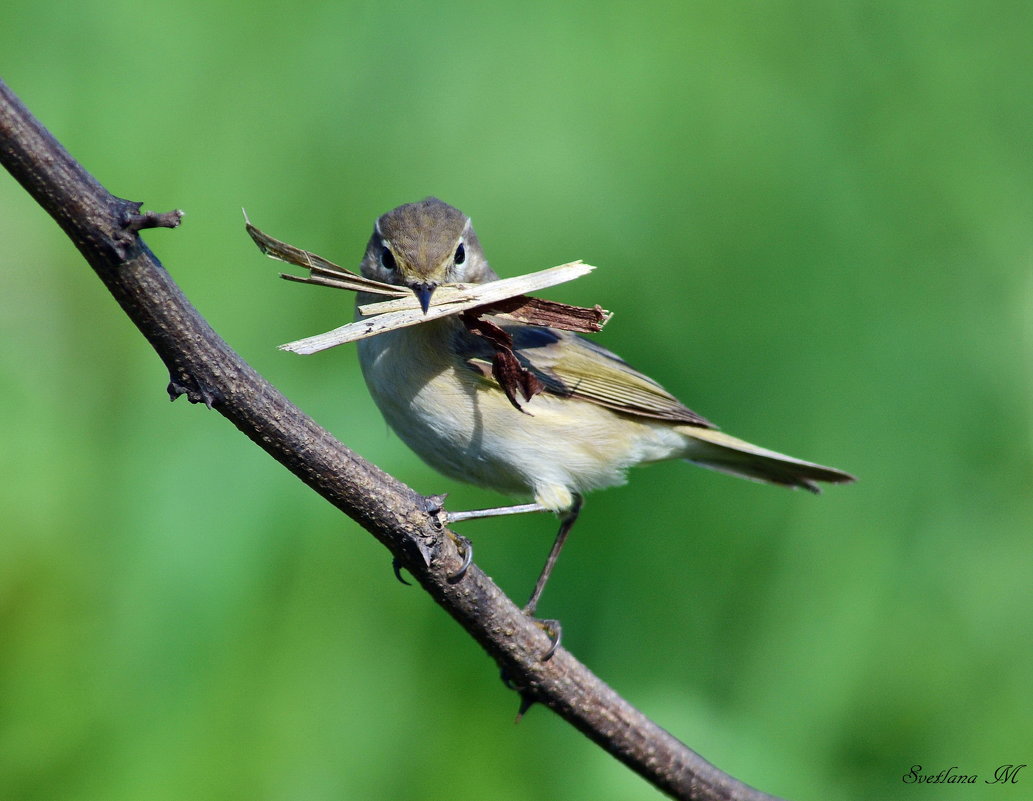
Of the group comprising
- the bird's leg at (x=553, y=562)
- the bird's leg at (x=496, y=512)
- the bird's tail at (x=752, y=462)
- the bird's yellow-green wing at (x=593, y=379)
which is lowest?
the bird's leg at (x=553, y=562)

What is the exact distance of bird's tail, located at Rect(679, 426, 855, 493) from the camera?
296 centimetres

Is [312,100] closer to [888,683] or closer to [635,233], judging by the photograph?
[635,233]

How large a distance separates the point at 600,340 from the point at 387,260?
3.63 feet

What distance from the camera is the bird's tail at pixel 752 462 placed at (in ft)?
9.70

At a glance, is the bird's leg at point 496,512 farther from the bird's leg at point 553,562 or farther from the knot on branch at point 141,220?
the knot on branch at point 141,220

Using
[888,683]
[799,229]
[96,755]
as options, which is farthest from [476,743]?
[799,229]

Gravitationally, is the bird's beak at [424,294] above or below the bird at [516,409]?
above

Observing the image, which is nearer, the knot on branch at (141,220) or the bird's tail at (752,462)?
the knot on branch at (141,220)

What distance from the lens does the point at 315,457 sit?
63.8 inches

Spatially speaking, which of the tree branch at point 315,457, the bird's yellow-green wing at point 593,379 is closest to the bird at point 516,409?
the bird's yellow-green wing at point 593,379

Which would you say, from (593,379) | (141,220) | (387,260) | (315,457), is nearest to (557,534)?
(593,379)

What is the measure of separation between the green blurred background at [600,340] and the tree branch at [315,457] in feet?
2.25

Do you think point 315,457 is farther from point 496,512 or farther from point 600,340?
point 600,340

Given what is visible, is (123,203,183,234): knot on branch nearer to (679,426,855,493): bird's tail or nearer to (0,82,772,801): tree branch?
(0,82,772,801): tree branch
